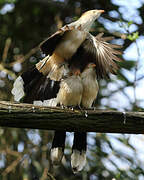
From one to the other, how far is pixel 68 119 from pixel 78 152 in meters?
0.70

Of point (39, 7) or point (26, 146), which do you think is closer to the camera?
point (26, 146)

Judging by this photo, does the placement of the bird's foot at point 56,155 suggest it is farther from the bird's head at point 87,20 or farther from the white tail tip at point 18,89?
the bird's head at point 87,20

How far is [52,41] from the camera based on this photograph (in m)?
3.45

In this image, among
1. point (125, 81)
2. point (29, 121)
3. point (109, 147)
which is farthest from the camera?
point (125, 81)

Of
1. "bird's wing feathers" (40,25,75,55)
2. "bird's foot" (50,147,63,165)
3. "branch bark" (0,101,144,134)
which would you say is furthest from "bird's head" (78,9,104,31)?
"bird's foot" (50,147,63,165)

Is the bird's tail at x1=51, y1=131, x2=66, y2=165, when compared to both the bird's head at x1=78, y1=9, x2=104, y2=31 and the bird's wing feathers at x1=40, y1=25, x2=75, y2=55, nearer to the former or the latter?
the bird's wing feathers at x1=40, y1=25, x2=75, y2=55

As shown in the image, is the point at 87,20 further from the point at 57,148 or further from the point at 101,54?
the point at 57,148

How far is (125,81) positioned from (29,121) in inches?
97.4

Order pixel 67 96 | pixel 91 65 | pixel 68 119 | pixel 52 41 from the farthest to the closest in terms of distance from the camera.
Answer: pixel 91 65, pixel 67 96, pixel 52 41, pixel 68 119

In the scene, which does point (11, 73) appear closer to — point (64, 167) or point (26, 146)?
point (26, 146)

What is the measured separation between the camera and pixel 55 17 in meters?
5.80

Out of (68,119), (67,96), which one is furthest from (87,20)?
(68,119)

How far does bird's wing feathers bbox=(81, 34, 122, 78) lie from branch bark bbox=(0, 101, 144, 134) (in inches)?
19.9

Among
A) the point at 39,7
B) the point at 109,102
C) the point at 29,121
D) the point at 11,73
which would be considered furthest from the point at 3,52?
the point at 29,121
